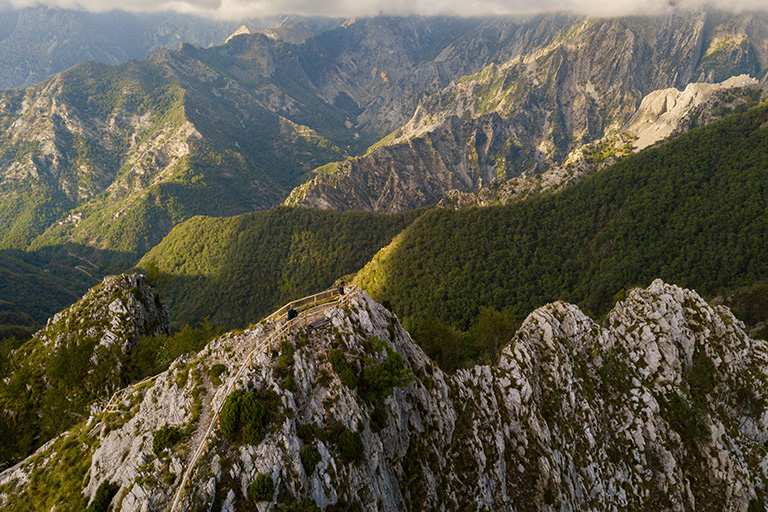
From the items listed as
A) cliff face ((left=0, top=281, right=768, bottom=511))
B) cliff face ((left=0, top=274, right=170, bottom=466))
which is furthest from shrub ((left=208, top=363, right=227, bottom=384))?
cliff face ((left=0, top=274, right=170, bottom=466))

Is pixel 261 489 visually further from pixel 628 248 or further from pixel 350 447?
pixel 628 248

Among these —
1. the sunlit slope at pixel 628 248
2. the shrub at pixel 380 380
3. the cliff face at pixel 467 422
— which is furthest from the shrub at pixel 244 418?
the sunlit slope at pixel 628 248

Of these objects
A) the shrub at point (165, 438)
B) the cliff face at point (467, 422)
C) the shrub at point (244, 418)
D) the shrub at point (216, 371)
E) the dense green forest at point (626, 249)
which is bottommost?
the dense green forest at point (626, 249)

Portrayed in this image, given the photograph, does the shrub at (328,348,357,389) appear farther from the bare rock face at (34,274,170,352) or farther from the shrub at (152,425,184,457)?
the bare rock face at (34,274,170,352)

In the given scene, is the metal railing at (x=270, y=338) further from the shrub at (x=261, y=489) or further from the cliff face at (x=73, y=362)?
the cliff face at (x=73, y=362)

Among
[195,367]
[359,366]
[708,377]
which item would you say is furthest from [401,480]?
[708,377]

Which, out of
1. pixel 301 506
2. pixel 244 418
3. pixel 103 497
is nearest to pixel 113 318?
Answer: pixel 103 497
